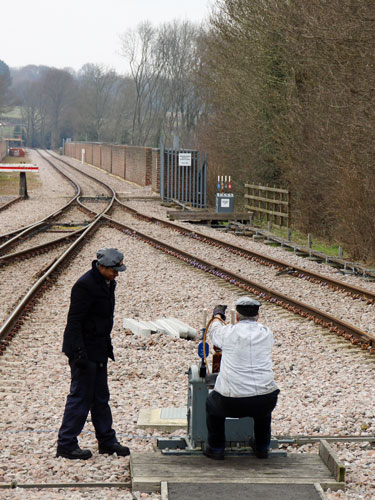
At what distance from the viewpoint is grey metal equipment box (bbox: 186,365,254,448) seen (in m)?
5.75

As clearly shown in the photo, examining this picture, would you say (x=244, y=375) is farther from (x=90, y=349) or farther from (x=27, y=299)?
(x=27, y=299)

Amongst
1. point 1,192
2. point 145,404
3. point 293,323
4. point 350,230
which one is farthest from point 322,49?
point 1,192

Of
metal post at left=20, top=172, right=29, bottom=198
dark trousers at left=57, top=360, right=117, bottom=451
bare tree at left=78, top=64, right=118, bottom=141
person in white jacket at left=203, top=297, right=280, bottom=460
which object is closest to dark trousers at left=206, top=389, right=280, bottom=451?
person in white jacket at left=203, top=297, right=280, bottom=460

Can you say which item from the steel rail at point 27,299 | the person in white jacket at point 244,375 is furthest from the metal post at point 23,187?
the person in white jacket at point 244,375

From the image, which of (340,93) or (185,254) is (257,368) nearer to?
(185,254)

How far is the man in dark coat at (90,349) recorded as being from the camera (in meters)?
5.73

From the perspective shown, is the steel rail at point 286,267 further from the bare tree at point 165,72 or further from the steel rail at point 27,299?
the bare tree at point 165,72

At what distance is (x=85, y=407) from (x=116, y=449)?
1.37 ft

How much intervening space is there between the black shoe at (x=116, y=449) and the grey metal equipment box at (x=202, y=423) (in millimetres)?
512

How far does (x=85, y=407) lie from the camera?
19.3 ft

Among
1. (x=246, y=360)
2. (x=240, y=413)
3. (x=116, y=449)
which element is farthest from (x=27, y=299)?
(x=246, y=360)

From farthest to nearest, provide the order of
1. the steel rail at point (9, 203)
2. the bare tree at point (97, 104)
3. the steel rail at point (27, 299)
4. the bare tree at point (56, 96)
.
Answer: the bare tree at point (56, 96) → the bare tree at point (97, 104) → the steel rail at point (9, 203) → the steel rail at point (27, 299)

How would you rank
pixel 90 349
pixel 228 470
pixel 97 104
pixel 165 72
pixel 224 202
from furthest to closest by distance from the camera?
pixel 97 104
pixel 165 72
pixel 224 202
pixel 90 349
pixel 228 470

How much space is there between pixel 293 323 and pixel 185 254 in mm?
6038
